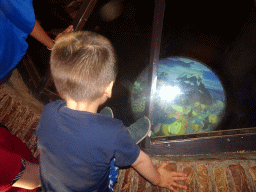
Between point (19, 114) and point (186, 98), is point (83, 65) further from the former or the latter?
point (186, 98)

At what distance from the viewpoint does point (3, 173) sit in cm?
59

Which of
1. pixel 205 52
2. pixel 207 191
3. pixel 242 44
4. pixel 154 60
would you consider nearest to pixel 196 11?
pixel 205 52

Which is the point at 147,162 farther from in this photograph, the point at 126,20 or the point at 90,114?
the point at 126,20

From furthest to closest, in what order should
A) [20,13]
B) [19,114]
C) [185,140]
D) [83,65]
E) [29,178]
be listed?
[19,114], [185,140], [20,13], [29,178], [83,65]

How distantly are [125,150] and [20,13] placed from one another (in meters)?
0.96

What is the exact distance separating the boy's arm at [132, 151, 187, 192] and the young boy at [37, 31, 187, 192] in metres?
0.13

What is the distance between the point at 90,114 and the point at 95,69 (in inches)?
7.3

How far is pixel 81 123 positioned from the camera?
1.96 ft

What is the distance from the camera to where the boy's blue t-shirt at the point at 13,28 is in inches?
32.3

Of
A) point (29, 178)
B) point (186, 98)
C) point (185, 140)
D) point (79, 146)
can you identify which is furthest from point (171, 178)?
point (186, 98)

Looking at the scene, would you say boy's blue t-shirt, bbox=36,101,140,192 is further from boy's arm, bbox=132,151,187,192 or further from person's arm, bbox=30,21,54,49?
person's arm, bbox=30,21,54,49

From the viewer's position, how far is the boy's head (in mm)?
569

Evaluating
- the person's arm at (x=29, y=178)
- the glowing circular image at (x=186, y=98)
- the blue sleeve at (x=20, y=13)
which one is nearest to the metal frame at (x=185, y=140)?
the person's arm at (x=29, y=178)

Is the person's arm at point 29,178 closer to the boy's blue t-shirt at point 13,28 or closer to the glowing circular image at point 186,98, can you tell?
the boy's blue t-shirt at point 13,28
